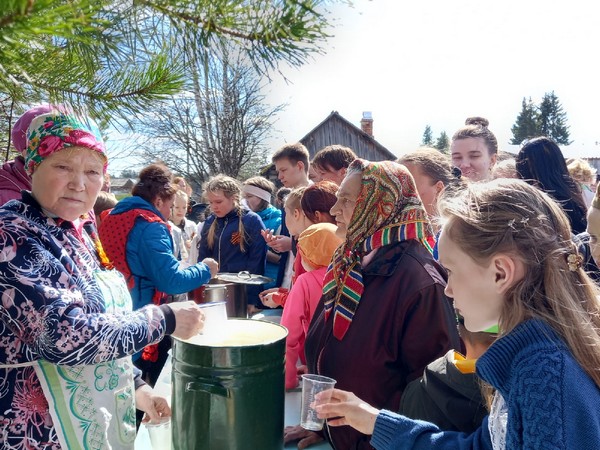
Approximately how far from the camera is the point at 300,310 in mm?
2279

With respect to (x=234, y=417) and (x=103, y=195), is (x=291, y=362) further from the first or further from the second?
(x=103, y=195)

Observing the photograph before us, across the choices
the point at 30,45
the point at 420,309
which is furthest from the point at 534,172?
the point at 30,45

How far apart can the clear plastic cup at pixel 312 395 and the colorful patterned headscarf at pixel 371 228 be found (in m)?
0.34

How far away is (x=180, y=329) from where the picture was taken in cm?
136

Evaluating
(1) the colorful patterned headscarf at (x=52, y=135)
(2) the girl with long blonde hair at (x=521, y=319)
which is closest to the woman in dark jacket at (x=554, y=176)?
(2) the girl with long blonde hair at (x=521, y=319)

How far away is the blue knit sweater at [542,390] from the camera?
0.89 m

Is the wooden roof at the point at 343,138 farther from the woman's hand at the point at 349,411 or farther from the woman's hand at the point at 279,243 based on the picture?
the woman's hand at the point at 349,411

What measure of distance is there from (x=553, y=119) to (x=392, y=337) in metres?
60.8

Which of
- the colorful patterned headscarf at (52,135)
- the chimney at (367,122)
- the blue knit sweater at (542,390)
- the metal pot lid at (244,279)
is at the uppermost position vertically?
the chimney at (367,122)

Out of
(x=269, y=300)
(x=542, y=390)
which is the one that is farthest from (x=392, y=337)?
(x=269, y=300)

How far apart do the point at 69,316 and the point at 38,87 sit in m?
0.55

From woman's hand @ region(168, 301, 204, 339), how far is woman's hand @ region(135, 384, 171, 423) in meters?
0.44

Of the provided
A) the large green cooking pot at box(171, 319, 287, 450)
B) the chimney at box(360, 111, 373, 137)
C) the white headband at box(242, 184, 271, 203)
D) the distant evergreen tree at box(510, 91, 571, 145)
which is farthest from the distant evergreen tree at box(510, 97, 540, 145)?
the large green cooking pot at box(171, 319, 287, 450)

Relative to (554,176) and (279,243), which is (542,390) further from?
(279,243)
